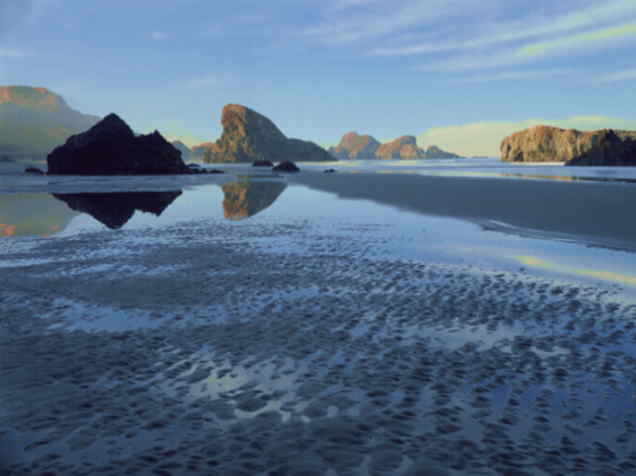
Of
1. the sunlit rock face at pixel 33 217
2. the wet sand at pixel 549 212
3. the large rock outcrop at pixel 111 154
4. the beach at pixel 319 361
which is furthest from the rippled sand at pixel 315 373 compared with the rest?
the large rock outcrop at pixel 111 154

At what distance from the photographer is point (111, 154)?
74.1 meters

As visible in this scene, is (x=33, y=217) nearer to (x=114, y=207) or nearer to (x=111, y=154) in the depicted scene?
(x=114, y=207)

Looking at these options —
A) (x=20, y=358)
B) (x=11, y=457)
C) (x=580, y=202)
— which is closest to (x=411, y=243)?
(x=20, y=358)

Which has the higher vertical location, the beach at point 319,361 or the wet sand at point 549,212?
the wet sand at point 549,212

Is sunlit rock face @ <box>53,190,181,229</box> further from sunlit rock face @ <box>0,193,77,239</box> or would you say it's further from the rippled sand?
the rippled sand

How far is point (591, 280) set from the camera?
11.0 meters

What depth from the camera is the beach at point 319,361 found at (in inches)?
175

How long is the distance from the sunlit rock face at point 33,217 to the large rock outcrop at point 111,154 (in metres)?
43.9

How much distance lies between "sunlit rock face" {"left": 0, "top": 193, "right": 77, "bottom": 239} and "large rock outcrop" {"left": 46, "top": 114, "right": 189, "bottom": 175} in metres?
43.9

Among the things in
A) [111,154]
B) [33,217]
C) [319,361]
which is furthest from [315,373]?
[111,154]

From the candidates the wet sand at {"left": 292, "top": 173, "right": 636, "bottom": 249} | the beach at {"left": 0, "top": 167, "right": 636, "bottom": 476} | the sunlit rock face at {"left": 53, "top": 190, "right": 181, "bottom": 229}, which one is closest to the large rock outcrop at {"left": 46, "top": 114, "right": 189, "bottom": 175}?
the sunlit rock face at {"left": 53, "top": 190, "right": 181, "bottom": 229}

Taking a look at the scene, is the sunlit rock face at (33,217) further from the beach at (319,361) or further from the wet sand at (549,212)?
the wet sand at (549,212)

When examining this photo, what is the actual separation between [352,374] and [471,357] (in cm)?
189

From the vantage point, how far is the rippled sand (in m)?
4.41
